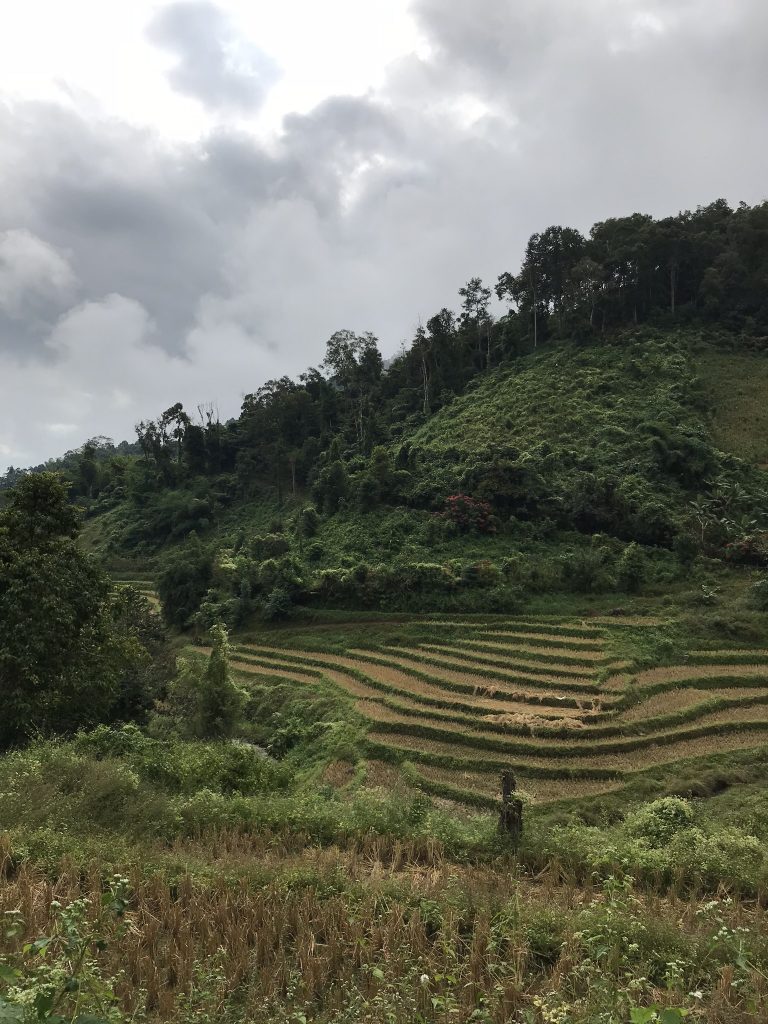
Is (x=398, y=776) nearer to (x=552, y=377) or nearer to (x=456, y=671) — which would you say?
(x=456, y=671)

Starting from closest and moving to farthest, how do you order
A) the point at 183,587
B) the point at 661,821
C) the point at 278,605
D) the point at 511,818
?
1. the point at 511,818
2. the point at 661,821
3. the point at 278,605
4. the point at 183,587

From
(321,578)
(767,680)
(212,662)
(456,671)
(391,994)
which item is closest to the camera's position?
(391,994)

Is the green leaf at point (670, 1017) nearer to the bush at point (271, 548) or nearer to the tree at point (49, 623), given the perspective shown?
the tree at point (49, 623)

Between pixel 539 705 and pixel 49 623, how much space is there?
14.0 m

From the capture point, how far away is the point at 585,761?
14.7 metres

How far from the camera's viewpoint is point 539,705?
17.4 metres

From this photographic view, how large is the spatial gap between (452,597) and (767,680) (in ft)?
40.8

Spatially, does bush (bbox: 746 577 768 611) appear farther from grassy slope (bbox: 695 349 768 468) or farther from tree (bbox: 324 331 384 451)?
tree (bbox: 324 331 384 451)

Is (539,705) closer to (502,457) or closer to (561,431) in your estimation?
(502,457)

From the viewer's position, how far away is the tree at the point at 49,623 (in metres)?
12.2

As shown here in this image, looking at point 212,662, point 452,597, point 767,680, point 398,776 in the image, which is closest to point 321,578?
point 452,597

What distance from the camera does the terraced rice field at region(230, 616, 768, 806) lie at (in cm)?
1445

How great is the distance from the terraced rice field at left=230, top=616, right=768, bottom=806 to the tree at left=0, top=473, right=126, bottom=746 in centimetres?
795

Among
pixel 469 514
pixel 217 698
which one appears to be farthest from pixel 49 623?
pixel 469 514
